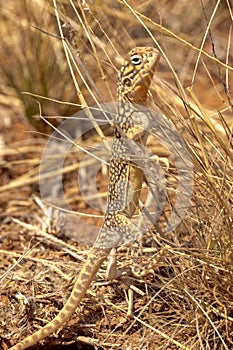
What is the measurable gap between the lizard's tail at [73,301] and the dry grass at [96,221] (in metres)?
0.22

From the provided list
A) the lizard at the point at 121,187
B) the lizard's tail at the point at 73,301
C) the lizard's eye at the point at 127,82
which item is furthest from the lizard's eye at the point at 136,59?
the lizard's tail at the point at 73,301

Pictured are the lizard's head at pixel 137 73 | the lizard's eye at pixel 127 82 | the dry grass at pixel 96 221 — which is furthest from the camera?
the lizard's eye at pixel 127 82

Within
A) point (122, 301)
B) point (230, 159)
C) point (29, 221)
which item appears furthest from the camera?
point (29, 221)

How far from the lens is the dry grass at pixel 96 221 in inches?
133

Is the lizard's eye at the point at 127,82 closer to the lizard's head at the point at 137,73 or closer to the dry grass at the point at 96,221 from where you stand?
the lizard's head at the point at 137,73

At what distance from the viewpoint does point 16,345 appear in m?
3.54

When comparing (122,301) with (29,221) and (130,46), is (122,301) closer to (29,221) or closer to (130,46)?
(29,221)

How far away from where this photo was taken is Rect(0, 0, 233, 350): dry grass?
11.1 ft

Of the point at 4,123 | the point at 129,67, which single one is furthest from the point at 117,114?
the point at 4,123

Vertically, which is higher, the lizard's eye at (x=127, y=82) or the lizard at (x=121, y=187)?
the lizard's eye at (x=127, y=82)

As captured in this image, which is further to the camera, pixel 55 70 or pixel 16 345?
pixel 55 70

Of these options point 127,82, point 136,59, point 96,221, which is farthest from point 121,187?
point 96,221

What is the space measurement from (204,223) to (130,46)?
2375mm

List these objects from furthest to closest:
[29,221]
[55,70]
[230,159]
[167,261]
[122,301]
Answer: [55,70], [29,221], [122,301], [167,261], [230,159]
